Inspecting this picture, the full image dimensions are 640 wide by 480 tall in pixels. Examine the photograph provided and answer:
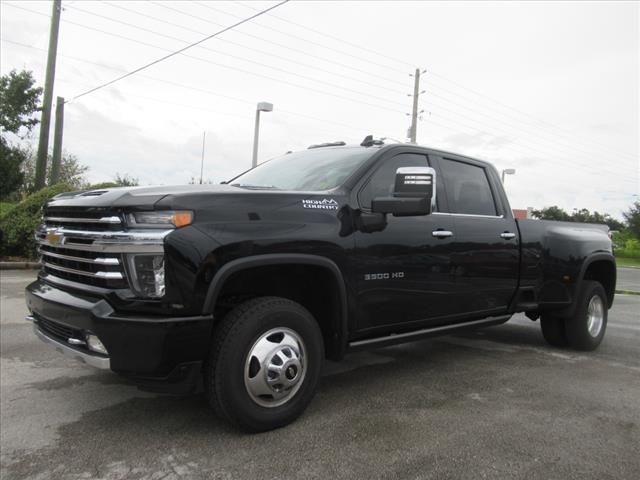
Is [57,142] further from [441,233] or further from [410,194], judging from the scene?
[410,194]

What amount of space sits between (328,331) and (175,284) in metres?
1.19

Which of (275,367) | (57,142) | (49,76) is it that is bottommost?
(275,367)

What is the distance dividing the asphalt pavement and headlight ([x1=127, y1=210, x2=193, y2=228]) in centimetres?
126

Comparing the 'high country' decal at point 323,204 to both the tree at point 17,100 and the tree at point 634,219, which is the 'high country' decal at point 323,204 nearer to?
the tree at point 17,100

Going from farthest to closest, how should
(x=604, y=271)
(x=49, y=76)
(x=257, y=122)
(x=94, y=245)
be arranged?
(x=49, y=76), (x=257, y=122), (x=604, y=271), (x=94, y=245)

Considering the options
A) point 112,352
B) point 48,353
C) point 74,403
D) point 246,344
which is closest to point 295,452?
point 246,344

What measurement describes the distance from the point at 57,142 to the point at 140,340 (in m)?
16.9

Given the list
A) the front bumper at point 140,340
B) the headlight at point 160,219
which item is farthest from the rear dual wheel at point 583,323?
the headlight at point 160,219

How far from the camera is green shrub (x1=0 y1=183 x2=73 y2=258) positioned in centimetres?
1144

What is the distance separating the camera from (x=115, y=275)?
108 inches

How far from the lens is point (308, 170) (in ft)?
13.4


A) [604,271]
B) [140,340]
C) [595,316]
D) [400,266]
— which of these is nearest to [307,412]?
[400,266]

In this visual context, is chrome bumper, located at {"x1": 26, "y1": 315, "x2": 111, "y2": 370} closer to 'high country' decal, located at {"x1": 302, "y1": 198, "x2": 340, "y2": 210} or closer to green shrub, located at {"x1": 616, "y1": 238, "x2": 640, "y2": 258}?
'high country' decal, located at {"x1": 302, "y1": 198, "x2": 340, "y2": 210}

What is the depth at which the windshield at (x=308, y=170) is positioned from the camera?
376 centimetres
